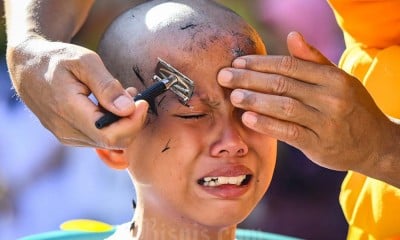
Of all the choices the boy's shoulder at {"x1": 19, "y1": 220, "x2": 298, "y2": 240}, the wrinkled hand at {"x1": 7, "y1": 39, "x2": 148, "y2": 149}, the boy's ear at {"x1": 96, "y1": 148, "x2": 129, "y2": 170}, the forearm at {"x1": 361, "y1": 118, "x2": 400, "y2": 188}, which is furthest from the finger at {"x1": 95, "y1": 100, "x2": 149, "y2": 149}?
the boy's shoulder at {"x1": 19, "y1": 220, "x2": 298, "y2": 240}

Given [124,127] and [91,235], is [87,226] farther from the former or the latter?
[124,127]

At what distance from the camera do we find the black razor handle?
1392mm

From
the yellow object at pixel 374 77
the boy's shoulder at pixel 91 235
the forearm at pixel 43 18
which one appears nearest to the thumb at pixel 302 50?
the yellow object at pixel 374 77

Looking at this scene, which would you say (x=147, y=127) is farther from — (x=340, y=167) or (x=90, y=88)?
(x=340, y=167)

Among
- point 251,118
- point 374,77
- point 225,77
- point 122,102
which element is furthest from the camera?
point 374,77

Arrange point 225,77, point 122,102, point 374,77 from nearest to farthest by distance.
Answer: point 122,102 → point 225,77 → point 374,77

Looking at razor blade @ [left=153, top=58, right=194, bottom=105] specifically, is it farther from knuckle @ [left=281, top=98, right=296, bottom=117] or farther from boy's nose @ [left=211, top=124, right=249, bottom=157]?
knuckle @ [left=281, top=98, right=296, bottom=117]

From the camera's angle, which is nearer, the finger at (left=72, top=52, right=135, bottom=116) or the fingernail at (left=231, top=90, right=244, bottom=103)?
the finger at (left=72, top=52, right=135, bottom=116)

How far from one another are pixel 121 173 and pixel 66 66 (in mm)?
1554

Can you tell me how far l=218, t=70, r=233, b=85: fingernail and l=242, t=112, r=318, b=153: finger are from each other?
11 centimetres

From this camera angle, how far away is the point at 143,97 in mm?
1490

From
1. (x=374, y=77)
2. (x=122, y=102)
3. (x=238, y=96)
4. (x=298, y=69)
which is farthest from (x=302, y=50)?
(x=374, y=77)

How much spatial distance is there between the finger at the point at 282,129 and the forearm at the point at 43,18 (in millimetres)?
575

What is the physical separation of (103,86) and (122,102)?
0.06 meters
